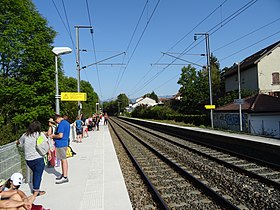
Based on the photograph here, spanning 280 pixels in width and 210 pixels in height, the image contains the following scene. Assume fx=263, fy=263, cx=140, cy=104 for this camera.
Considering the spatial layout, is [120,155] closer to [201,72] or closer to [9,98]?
[9,98]

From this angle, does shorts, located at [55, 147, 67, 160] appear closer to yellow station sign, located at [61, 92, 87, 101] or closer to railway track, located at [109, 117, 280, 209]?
railway track, located at [109, 117, 280, 209]

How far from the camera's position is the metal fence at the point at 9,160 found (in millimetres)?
6566

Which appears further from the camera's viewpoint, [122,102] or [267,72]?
[122,102]

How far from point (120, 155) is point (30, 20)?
1729 centimetres

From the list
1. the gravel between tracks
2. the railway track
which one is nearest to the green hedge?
the railway track

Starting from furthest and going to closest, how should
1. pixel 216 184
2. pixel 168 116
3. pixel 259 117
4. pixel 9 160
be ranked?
pixel 168 116, pixel 259 117, pixel 216 184, pixel 9 160

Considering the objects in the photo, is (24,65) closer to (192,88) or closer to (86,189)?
(86,189)

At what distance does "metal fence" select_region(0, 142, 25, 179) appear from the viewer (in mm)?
6566

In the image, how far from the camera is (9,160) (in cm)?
710

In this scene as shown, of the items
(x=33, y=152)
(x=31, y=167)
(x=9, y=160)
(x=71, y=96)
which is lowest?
(x=9, y=160)

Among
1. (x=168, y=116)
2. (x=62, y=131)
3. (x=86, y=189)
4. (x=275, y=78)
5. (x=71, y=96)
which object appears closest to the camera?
(x=86, y=189)

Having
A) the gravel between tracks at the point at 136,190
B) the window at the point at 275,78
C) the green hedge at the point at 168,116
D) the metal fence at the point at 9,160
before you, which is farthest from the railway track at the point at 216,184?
the window at the point at 275,78

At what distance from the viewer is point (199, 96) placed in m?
62.9

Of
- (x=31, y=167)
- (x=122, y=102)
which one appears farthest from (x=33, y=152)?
(x=122, y=102)
